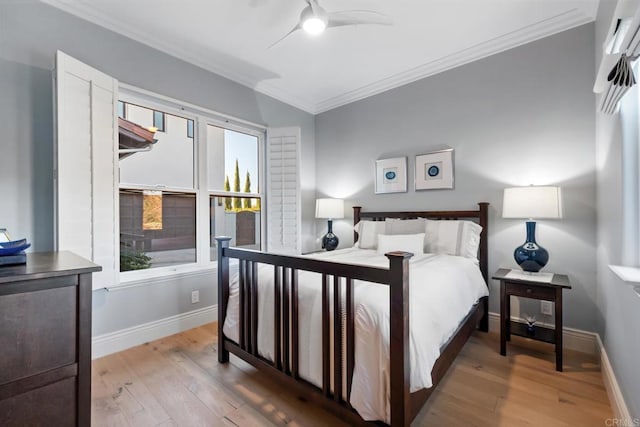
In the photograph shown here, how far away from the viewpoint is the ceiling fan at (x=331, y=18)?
76.7 inches

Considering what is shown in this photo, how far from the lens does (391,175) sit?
3.46m

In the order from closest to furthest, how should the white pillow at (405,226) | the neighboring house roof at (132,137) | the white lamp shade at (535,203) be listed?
the white lamp shade at (535,203) < the neighboring house roof at (132,137) < the white pillow at (405,226)

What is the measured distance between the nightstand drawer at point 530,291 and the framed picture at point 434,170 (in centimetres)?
117

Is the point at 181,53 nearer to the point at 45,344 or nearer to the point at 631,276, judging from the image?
the point at 45,344

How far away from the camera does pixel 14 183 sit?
1959mm

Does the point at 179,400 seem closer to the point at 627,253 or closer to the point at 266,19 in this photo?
the point at 627,253

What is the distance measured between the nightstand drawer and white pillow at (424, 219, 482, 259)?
0.45 meters

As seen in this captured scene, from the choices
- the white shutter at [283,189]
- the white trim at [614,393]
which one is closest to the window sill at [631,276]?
the white trim at [614,393]

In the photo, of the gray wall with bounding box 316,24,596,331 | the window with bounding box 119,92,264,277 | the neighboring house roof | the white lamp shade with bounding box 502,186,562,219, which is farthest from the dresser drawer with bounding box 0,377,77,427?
the gray wall with bounding box 316,24,596,331

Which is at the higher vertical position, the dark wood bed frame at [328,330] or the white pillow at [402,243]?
the white pillow at [402,243]

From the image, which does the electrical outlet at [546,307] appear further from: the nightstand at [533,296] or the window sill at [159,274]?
the window sill at [159,274]

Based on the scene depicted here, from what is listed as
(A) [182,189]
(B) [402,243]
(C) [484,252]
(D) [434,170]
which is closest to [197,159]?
A: (A) [182,189]

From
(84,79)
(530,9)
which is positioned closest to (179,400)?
(84,79)

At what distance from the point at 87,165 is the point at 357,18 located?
7.38 feet
